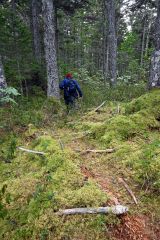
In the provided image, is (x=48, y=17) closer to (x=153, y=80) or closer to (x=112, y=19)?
(x=153, y=80)

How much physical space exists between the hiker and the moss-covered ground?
273 centimetres

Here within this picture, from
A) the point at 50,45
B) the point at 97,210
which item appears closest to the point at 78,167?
the point at 97,210

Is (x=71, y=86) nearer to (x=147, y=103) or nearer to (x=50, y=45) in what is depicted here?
(x=50, y=45)

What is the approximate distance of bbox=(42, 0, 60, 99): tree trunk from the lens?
1039 cm

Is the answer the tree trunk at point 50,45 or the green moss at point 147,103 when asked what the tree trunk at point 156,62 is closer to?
the green moss at point 147,103

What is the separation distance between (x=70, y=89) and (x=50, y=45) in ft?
7.13

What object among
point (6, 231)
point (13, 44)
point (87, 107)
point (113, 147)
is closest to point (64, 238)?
point (6, 231)

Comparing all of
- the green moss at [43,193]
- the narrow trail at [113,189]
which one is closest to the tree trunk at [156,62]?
the narrow trail at [113,189]

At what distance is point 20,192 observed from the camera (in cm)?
444

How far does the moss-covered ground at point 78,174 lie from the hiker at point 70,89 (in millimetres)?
2729

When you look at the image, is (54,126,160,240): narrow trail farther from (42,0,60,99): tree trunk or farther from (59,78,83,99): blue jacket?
(42,0,60,99): tree trunk

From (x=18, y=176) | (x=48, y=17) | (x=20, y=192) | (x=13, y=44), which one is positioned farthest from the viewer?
(x=13, y=44)

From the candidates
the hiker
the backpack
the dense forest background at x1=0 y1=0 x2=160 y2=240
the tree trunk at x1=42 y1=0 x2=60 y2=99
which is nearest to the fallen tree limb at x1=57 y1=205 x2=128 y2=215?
the dense forest background at x1=0 y1=0 x2=160 y2=240

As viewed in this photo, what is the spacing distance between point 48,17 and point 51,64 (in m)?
1.93
